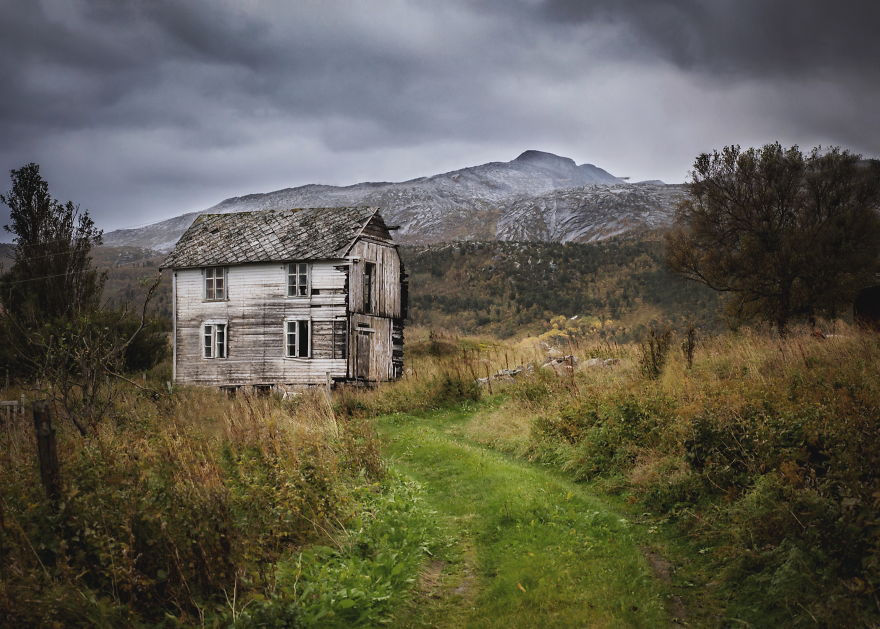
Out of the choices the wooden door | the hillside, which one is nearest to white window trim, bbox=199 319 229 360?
the wooden door

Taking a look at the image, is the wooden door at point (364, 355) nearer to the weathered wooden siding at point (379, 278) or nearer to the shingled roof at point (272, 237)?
the weathered wooden siding at point (379, 278)

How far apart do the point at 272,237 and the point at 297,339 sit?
4873 millimetres

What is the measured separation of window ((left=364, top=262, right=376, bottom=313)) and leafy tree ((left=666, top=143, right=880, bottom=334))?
482 inches

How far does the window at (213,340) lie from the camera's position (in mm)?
27500

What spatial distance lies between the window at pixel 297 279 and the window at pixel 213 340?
359 cm

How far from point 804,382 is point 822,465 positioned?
3093mm

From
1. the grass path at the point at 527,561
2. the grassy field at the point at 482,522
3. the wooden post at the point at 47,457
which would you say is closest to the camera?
the grassy field at the point at 482,522

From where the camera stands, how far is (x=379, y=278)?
1104 inches

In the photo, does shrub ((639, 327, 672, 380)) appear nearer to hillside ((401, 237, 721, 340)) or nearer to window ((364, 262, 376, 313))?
window ((364, 262, 376, 313))

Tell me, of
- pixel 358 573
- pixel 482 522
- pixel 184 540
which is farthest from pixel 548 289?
pixel 184 540

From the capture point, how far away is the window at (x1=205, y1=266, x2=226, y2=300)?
27.6 meters

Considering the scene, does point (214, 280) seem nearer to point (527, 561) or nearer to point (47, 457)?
point (47, 457)

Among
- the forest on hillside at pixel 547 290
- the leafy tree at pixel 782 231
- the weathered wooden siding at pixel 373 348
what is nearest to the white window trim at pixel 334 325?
the weathered wooden siding at pixel 373 348

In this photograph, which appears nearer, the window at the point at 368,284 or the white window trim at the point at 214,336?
the window at the point at 368,284
